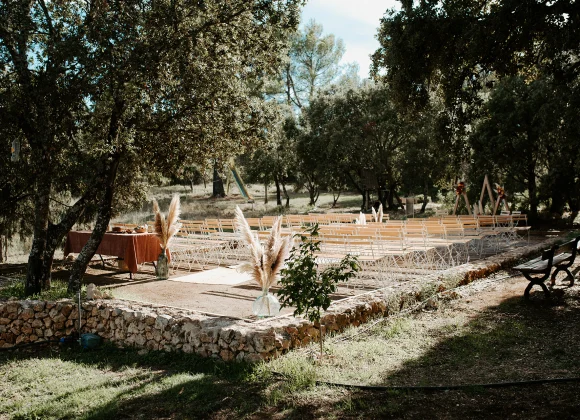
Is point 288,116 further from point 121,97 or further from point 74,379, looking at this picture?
point 74,379

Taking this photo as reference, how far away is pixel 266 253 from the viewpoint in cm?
691

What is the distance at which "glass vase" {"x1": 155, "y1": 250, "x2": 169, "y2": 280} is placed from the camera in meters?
11.3

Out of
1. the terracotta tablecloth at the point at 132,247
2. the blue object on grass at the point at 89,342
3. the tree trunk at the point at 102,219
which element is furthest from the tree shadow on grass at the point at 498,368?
the terracotta tablecloth at the point at 132,247

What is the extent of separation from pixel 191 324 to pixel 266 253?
1.31 metres

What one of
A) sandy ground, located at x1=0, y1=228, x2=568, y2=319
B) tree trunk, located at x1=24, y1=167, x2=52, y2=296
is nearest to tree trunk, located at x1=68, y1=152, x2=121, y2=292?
tree trunk, located at x1=24, y1=167, x2=52, y2=296

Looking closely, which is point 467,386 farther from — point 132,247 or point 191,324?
point 132,247

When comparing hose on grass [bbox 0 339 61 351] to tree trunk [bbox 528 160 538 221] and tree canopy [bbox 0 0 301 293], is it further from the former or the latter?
tree trunk [bbox 528 160 538 221]

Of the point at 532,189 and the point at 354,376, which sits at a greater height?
the point at 532,189

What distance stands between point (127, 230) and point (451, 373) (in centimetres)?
910

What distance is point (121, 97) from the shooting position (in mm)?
8438

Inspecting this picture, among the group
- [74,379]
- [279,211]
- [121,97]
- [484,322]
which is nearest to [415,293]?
[484,322]

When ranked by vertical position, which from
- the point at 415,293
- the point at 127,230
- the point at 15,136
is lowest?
the point at 415,293

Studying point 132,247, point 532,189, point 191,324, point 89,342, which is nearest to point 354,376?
point 191,324

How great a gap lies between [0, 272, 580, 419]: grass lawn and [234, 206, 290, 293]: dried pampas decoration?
48.0 inches
